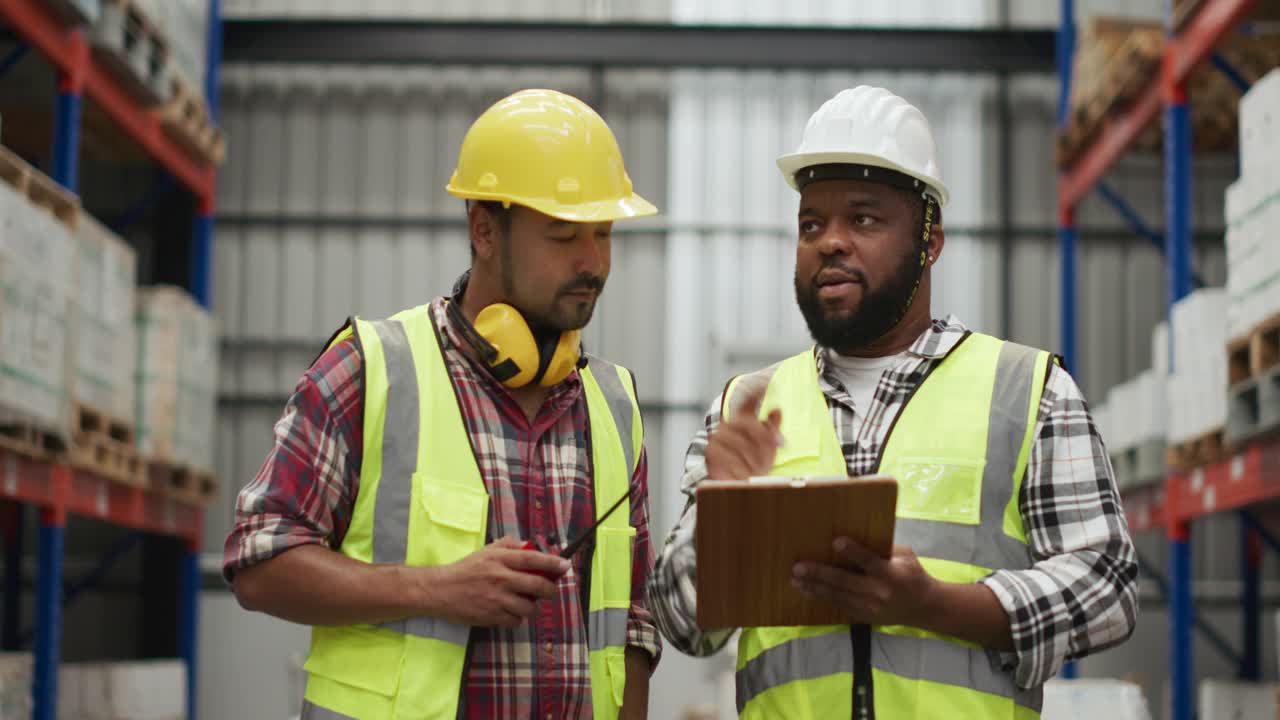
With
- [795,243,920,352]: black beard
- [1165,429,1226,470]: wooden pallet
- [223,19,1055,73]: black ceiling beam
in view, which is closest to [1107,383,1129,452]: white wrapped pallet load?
[1165,429,1226,470]: wooden pallet

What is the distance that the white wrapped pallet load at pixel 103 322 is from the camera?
8.88 m

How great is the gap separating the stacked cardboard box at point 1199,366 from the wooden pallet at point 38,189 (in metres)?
6.27

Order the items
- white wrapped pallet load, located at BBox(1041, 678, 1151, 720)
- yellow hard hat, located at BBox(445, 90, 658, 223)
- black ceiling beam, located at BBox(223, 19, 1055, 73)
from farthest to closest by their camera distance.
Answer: black ceiling beam, located at BBox(223, 19, 1055, 73)
white wrapped pallet load, located at BBox(1041, 678, 1151, 720)
yellow hard hat, located at BBox(445, 90, 658, 223)

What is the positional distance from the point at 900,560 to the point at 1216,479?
22.6ft

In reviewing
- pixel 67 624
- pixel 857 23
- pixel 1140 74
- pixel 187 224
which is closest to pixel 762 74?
pixel 857 23

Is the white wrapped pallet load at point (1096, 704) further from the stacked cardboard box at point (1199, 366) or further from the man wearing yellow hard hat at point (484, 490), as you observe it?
the stacked cardboard box at point (1199, 366)

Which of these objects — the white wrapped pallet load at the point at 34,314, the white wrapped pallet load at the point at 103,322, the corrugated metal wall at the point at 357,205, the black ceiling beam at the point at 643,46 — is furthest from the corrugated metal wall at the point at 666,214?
the white wrapped pallet load at the point at 34,314

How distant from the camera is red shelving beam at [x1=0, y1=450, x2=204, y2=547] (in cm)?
830

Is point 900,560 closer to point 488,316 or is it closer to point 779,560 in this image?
point 779,560

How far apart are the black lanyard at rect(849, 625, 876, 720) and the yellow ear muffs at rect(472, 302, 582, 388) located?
2.85 ft

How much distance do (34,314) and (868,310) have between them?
18.8ft

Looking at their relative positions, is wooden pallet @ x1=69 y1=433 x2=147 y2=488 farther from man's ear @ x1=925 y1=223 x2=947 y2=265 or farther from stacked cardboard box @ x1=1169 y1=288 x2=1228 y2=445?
man's ear @ x1=925 y1=223 x2=947 y2=265

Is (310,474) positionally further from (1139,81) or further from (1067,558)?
(1139,81)

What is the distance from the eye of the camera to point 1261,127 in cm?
727
